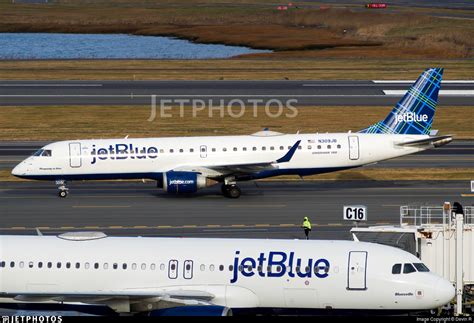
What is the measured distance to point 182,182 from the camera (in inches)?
2655

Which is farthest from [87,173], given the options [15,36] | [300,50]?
[15,36]

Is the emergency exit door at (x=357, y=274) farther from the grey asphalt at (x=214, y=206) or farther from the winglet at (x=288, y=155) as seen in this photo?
the winglet at (x=288, y=155)

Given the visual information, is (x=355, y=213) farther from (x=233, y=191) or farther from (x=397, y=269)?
(x=233, y=191)

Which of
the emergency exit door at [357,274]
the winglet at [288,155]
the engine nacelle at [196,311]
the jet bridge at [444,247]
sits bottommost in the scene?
the engine nacelle at [196,311]

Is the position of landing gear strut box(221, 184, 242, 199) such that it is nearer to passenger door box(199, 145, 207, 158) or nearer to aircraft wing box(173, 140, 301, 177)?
aircraft wing box(173, 140, 301, 177)

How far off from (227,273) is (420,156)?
159ft

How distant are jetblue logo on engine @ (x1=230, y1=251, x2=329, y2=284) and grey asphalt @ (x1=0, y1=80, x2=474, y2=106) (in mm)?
69315

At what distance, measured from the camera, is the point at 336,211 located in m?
64.6

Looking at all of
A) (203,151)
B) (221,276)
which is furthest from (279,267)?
(203,151)

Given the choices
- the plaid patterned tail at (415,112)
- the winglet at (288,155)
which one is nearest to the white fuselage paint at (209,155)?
the winglet at (288,155)

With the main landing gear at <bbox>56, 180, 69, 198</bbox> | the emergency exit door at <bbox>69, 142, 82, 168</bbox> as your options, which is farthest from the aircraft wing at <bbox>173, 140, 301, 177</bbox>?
the main landing gear at <bbox>56, 180, 69, 198</bbox>

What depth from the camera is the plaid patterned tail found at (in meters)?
71.1

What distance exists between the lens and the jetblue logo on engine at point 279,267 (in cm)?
3825

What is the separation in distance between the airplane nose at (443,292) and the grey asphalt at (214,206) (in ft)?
63.7
